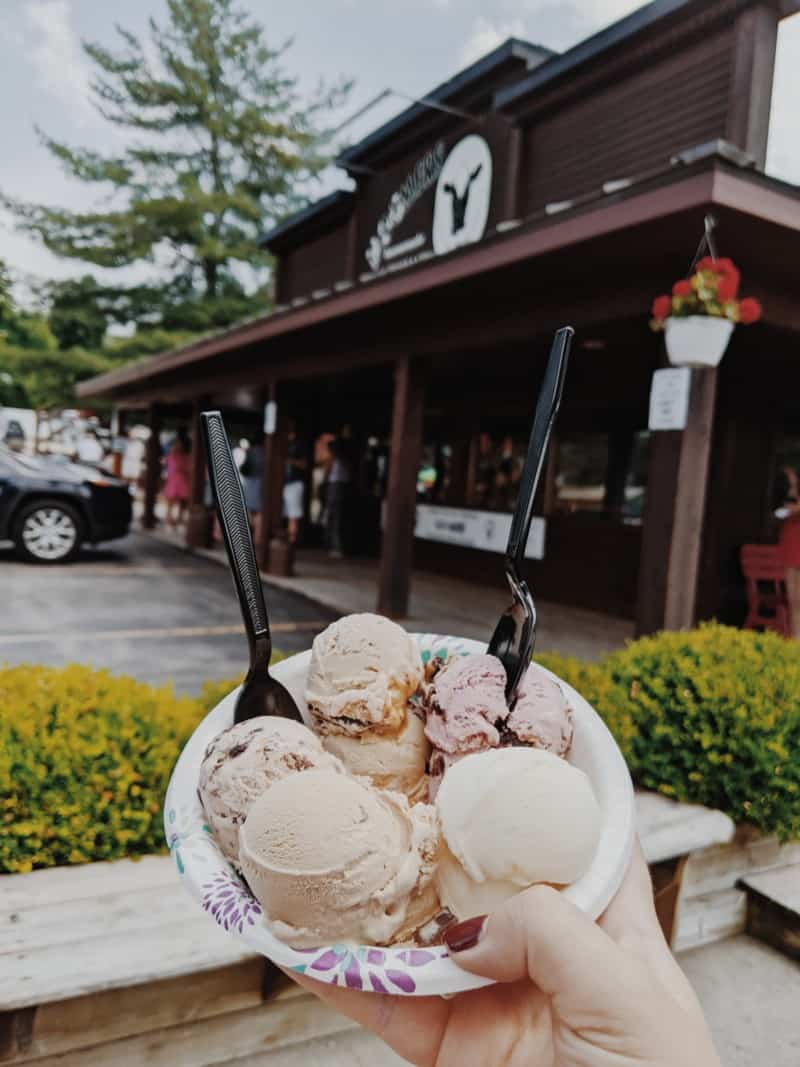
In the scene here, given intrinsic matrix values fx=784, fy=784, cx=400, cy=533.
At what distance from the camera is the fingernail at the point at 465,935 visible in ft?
3.00

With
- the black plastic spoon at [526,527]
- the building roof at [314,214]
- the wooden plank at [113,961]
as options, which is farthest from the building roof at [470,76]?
the wooden plank at [113,961]

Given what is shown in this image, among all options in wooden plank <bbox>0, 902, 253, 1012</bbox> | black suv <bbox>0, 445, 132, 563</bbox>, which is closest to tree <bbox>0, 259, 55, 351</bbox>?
black suv <bbox>0, 445, 132, 563</bbox>

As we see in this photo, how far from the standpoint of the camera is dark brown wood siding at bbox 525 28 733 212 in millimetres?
7035

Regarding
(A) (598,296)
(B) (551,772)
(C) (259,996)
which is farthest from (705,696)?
(A) (598,296)

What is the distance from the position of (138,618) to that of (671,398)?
18.5 ft

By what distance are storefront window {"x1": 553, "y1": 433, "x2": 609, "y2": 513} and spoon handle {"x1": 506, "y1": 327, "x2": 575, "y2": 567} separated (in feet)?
29.4

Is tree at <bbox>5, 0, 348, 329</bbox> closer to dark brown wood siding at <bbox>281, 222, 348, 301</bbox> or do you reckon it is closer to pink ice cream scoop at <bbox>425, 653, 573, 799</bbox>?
dark brown wood siding at <bbox>281, 222, 348, 301</bbox>

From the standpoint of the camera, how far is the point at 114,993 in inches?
79.8

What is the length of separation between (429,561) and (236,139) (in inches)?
768

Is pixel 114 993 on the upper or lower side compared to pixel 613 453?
lower

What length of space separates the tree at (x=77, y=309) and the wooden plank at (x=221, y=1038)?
85.1 feet

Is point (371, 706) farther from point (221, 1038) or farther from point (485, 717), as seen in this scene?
point (221, 1038)

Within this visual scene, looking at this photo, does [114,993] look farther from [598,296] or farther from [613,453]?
[613,453]

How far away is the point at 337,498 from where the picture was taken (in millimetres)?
14297
